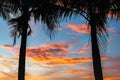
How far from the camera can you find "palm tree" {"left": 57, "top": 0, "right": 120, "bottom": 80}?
2083 centimetres

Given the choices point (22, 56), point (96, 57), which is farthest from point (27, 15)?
point (96, 57)

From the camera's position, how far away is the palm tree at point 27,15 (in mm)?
21891

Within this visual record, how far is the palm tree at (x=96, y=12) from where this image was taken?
20.8 m

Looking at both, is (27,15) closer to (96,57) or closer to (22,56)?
(22,56)

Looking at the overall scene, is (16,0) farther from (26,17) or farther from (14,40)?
(14,40)

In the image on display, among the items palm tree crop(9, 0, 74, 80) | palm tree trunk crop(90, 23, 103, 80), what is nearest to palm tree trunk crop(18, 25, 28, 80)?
palm tree crop(9, 0, 74, 80)

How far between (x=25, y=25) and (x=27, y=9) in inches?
38.1

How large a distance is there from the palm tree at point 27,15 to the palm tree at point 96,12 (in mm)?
703

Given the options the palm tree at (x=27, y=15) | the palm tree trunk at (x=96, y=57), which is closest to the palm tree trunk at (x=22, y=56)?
the palm tree at (x=27, y=15)

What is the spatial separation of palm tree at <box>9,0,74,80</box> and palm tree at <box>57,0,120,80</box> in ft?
2.31

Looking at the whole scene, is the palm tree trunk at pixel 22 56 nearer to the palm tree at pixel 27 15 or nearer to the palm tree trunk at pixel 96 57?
the palm tree at pixel 27 15

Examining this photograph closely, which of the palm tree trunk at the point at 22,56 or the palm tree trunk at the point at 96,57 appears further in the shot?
the palm tree trunk at the point at 22,56

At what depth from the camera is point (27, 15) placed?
2409 cm

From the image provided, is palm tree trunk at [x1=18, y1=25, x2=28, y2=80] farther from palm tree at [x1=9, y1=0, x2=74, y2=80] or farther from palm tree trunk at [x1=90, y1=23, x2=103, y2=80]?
palm tree trunk at [x1=90, y1=23, x2=103, y2=80]
